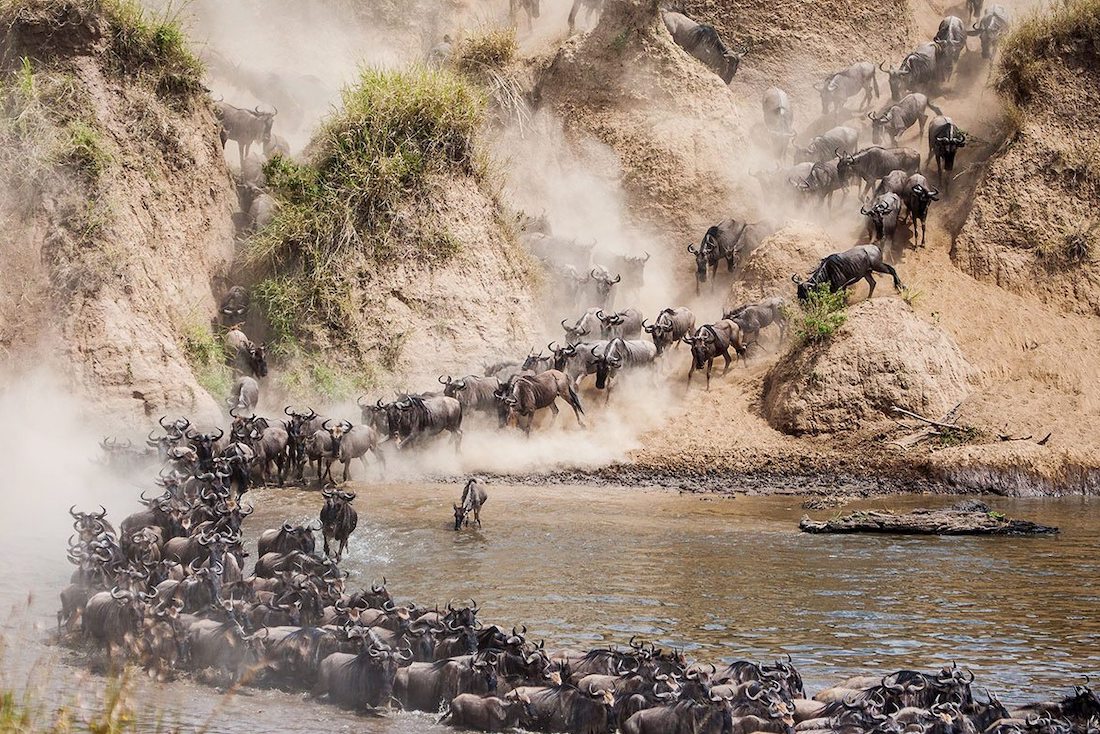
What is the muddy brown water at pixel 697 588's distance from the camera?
1077 centimetres

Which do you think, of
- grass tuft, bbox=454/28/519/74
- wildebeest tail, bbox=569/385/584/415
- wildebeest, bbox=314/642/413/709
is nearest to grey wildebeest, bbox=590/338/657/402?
wildebeest tail, bbox=569/385/584/415

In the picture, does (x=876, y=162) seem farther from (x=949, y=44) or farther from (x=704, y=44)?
(x=949, y=44)

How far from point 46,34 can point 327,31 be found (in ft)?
53.9

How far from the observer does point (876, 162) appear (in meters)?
30.3

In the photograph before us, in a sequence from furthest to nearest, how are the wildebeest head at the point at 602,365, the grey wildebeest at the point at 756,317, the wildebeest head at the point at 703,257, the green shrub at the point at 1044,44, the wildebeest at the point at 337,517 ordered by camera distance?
the green shrub at the point at 1044,44
the wildebeest head at the point at 703,257
the grey wildebeest at the point at 756,317
the wildebeest head at the point at 602,365
the wildebeest at the point at 337,517

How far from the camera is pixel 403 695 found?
10.2 metres

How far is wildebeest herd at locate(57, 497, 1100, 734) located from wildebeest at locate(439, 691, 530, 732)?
0.04ft

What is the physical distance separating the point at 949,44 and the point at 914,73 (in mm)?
1585

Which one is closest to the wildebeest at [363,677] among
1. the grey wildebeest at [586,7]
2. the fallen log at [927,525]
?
the fallen log at [927,525]

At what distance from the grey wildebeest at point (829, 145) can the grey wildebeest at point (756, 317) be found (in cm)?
657

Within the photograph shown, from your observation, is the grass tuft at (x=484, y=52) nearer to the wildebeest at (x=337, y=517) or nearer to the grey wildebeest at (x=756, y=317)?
the grey wildebeest at (x=756, y=317)

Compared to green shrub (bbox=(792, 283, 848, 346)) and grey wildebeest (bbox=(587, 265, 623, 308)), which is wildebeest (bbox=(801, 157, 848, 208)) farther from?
green shrub (bbox=(792, 283, 848, 346))

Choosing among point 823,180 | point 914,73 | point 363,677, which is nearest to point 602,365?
point 823,180

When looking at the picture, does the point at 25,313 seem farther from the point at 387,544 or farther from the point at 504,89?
the point at 504,89
